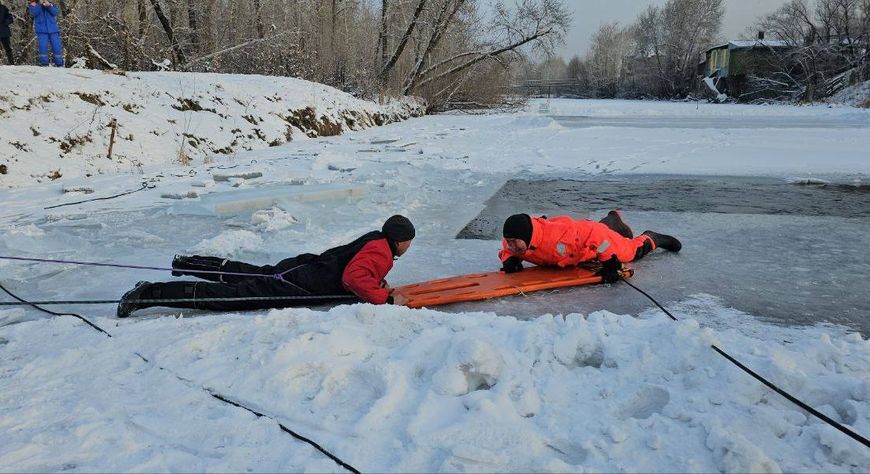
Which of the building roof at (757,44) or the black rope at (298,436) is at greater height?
the building roof at (757,44)

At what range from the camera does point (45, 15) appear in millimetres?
11422

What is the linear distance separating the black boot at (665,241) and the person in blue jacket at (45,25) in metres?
11.8

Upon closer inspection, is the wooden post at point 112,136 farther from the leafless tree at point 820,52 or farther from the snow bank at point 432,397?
the leafless tree at point 820,52

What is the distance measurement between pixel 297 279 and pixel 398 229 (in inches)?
31.1

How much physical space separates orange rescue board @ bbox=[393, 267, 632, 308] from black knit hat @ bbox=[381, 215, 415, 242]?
39 cm

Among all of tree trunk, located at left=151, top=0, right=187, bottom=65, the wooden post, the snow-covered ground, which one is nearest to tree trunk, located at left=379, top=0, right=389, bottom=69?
tree trunk, located at left=151, top=0, right=187, bottom=65

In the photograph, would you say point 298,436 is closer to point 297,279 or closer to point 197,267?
point 297,279

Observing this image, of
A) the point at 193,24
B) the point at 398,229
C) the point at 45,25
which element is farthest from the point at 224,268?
the point at 193,24

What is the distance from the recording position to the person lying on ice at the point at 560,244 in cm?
436

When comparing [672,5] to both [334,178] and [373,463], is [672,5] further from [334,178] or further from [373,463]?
[373,463]

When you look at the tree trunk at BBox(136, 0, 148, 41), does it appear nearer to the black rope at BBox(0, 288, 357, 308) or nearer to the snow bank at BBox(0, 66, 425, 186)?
the snow bank at BBox(0, 66, 425, 186)

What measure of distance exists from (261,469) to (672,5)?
228 feet

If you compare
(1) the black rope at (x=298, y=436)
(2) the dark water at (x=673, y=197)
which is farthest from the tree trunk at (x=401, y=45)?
(1) the black rope at (x=298, y=436)

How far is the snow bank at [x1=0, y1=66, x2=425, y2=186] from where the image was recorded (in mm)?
8820
